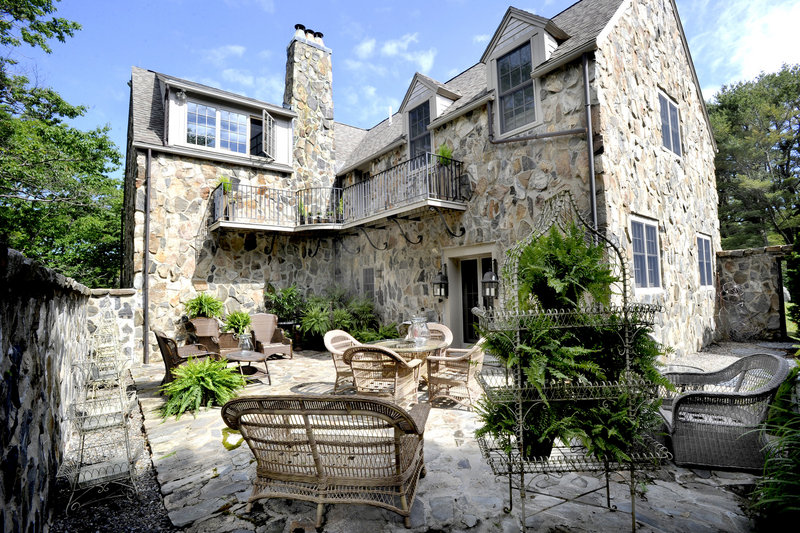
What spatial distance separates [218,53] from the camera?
1005 centimetres

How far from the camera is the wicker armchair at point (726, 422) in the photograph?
9.33 feet

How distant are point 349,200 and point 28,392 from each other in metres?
9.05

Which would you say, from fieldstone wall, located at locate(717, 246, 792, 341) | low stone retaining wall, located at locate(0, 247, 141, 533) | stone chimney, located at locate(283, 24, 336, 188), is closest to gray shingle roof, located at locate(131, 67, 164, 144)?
stone chimney, located at locate(283, 24, 336, 188)

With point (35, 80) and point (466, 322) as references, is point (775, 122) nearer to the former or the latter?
point (466, 322)

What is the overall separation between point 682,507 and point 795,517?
2.01 feet

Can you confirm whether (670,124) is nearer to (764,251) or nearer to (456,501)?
(764,251)

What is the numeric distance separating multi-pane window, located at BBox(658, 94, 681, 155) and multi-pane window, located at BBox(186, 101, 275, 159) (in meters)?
10.2

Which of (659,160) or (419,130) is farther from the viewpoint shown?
(419,130)

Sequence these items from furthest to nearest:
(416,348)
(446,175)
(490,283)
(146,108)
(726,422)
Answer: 1. (146,108)
2. (446,175)
3. (490,283)
4. (416,348)
5. (726,422)

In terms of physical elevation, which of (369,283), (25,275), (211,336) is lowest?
(211,336)

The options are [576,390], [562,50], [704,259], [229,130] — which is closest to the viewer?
[576,390]

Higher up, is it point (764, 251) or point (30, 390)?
point (764, 251)

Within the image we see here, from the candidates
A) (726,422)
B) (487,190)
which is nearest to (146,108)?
(487,190)

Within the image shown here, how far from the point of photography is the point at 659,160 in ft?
25.7
